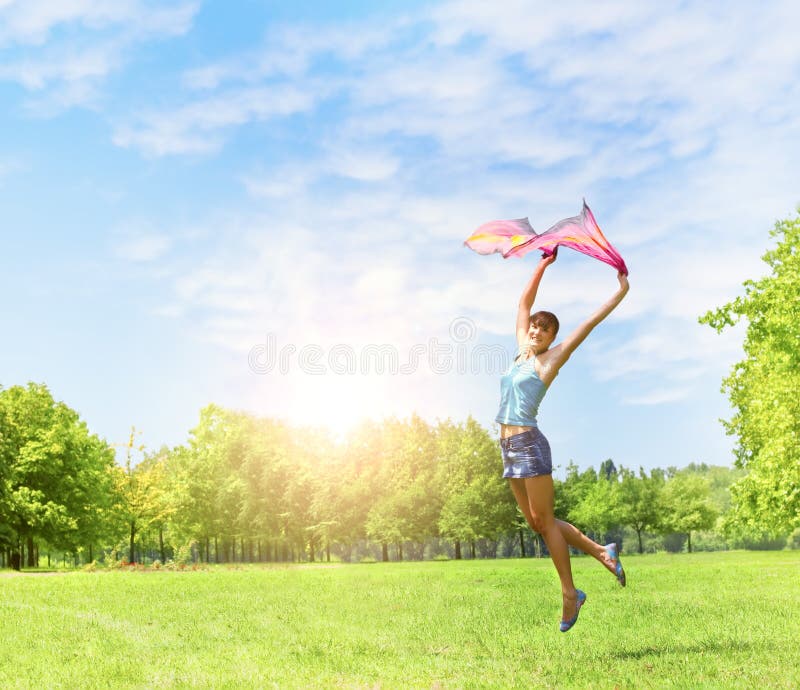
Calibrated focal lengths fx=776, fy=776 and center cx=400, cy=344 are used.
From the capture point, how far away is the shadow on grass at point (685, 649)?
8.82 m

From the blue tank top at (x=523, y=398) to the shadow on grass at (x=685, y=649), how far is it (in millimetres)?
3261

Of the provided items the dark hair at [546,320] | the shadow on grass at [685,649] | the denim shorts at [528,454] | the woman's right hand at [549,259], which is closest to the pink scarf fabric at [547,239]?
the woman's right hand at [549,259]

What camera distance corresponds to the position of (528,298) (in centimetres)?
799

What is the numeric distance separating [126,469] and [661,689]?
55.1 metres

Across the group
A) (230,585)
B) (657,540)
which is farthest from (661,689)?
(657,540)

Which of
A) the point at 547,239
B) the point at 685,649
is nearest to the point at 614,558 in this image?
the point at 685,649

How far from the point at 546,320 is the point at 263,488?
59.1m

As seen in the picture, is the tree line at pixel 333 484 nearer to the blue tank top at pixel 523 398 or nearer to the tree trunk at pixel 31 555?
the tree trunk at pixel 31 555

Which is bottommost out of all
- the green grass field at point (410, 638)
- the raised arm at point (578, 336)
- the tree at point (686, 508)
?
the tree at point (686, 508)

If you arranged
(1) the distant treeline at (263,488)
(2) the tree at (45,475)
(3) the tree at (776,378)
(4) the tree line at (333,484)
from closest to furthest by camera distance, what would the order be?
(3) the tree at (776,378)
(4) the tree line at (333,484)
(2) the tree at (45,475)
(1) the distant treeline at (263,488)

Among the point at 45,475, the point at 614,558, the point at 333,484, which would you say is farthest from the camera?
the point at 333,484

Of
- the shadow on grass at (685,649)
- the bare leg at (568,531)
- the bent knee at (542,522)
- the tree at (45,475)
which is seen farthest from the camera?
the tree at (45,475)

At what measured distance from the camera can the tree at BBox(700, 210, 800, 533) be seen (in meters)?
28.3

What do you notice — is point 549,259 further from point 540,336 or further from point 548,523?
point 548,523
